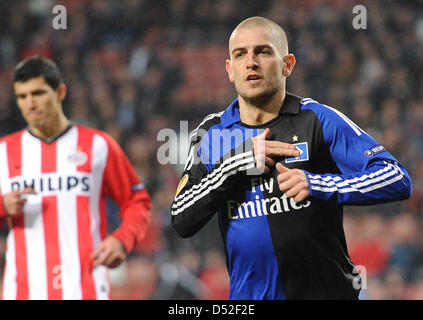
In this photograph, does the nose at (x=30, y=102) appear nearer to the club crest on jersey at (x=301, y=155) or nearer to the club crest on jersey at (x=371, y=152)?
the club crest on jersey at (x=301, y=155)

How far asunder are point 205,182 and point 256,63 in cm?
47

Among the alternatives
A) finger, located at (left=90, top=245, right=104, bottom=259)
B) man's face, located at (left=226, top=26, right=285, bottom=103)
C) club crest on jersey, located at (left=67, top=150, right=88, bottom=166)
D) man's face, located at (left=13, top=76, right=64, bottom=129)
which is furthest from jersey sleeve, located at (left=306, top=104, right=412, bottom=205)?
man's face, located at (left=13, top=76, right=64, bottom=129)

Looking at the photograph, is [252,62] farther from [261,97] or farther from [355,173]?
[355,173]

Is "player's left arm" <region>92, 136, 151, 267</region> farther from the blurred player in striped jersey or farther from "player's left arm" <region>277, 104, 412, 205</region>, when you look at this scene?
Answer: "player's left arm" <region>277, 104, 412, 205</region>

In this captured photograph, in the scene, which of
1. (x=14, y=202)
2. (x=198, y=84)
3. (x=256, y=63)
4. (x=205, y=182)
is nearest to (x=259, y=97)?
(x=256, y=63)

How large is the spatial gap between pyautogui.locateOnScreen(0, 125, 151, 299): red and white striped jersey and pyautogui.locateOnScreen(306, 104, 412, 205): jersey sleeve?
1410 millimetres

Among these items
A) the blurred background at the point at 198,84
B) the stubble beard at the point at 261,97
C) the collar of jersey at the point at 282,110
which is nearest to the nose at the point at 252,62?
the stubble beard at the point at 261,97

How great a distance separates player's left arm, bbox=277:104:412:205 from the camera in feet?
7.34

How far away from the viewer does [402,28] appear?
857 cm

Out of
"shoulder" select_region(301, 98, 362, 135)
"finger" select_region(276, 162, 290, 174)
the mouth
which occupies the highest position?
the mouth

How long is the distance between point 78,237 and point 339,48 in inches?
220

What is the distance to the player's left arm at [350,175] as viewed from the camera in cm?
224

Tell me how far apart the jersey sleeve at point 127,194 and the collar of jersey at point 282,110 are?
3.56ft

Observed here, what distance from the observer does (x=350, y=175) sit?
2340mm
